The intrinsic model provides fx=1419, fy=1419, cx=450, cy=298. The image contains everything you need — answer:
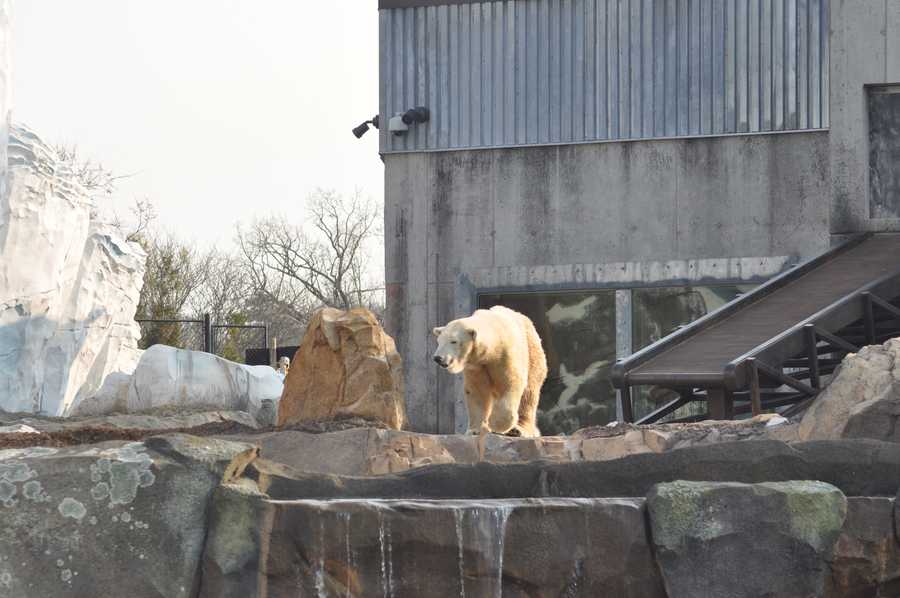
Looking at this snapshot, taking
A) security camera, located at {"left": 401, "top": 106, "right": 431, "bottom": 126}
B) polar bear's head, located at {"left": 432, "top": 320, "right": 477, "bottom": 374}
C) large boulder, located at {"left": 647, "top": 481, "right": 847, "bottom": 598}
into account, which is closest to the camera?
large boulder, located at {"left": 647, "top": 481, "right": 847, "bottom": 598}

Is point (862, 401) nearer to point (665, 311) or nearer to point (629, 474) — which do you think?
point (629, 474)

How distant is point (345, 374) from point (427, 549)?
5657mm

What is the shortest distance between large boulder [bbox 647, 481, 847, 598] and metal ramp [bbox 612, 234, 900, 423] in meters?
5.11

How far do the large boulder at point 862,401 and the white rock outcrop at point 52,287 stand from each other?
1093cm

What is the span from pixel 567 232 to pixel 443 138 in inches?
68.3

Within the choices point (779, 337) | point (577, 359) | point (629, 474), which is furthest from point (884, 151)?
point (629, 474)

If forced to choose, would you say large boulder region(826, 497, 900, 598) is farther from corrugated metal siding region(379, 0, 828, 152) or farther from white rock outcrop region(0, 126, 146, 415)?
white rock outcrop region(0, 126, 146, 415)

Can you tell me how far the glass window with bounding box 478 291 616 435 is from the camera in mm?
15102

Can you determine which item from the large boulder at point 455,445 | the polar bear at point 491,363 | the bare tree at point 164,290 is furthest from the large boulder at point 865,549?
the bare tree at point 164,290

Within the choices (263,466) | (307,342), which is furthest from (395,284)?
(263,466)

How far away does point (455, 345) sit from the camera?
381 inches

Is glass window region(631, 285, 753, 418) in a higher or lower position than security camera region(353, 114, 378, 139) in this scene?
lower

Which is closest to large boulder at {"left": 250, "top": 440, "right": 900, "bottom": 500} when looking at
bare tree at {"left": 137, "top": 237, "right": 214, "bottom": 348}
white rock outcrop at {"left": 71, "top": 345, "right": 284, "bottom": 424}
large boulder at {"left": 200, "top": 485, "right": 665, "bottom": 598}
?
large boulder at {"left": 200, "top": 485, "right": 665, "bottom": 598}

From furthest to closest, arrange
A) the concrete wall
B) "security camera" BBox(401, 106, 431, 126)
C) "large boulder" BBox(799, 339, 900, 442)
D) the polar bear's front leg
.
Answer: "security camera" BBox(401, 106, 431, 126) → the concrete wall → the polar bear's front leg → "large boulder" BBox(799, 339, 900, 442)
